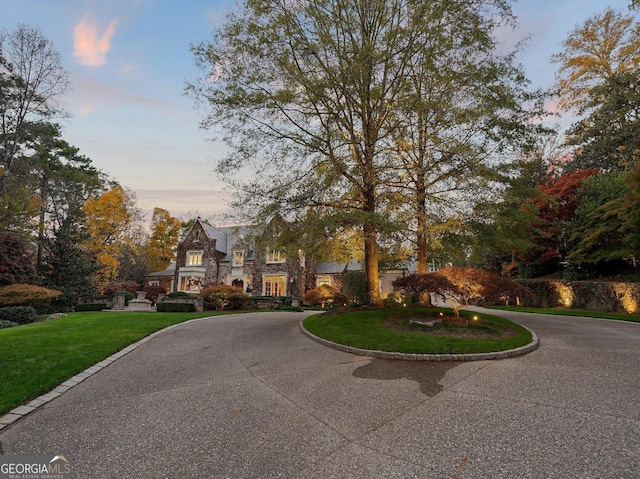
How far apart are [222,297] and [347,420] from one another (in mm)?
18991

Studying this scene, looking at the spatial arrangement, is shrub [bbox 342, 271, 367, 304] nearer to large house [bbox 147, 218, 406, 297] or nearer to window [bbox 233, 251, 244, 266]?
large house [bbox 147, 218, 406, 297]

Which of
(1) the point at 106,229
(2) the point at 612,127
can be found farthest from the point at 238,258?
(2) the point at 612,127

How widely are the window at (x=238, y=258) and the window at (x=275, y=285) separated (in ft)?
10.8

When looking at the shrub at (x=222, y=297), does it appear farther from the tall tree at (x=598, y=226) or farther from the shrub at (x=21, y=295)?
the tall tree at (x=598, y=226)

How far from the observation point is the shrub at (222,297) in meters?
21.1

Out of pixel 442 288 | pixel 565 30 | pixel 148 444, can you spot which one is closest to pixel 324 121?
pixel 442 288

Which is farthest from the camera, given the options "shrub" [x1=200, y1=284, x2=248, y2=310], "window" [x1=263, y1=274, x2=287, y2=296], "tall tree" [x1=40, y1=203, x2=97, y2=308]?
"window" [x1=263, y1=274, x2=287, y2=296]

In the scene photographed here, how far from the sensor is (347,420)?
12.9 feet

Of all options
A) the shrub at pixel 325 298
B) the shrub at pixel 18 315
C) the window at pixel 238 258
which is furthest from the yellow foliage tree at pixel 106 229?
the shrub at pixel 325 298

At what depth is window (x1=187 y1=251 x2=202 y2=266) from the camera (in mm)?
31016

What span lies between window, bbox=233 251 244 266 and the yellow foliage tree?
10220 mm

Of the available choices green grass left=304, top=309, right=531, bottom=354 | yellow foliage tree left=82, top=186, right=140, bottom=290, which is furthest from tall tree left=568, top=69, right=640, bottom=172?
yellow foliage tree left=82, top=186, right=140, bottom=290

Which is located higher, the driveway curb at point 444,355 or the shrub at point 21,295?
the shrub at point 21,295

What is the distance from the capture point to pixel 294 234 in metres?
11.8
